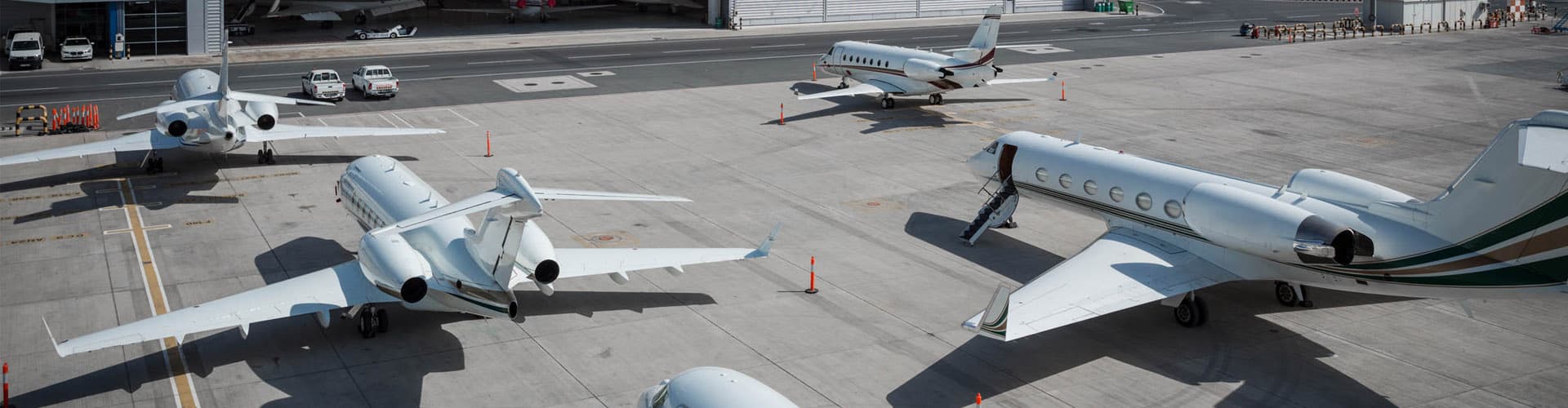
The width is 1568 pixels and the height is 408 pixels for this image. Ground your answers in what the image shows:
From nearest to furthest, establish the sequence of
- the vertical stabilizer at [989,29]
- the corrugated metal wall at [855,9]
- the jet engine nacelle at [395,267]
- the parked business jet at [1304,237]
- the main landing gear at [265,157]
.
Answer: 1. the parked business jet at [1304,237]
2. the jet engine nacelle at [395,267]
3. the main landing gear at [265,157]
4. the vertical stabilizer at [989,29]
5. the corrugated metal wall at [855,9]

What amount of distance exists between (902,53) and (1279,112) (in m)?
15.2

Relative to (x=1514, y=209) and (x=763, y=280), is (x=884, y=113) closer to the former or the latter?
(x=763, y=280)

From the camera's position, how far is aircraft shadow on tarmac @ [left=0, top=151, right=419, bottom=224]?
110ft

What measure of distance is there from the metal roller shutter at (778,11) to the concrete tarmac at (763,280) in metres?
33.3

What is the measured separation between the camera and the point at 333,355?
22.2m

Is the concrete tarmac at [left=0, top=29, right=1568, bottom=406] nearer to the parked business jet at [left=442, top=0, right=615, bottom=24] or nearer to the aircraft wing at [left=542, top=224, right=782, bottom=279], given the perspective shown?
the aircraft wing at [left=542, top=224, right=782, bottom=279]

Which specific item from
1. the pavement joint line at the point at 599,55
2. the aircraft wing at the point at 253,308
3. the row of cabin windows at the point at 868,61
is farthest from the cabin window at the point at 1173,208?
the pavement joint line at the point at 599,55

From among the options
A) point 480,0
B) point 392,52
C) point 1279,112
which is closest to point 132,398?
point 1279,112

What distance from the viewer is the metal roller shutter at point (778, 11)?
8294 centimetres

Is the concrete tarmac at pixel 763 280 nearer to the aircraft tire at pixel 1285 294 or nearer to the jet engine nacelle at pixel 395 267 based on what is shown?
the aircraft tire at pixel 1285 294

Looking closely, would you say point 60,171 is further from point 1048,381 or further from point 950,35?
point 950,35

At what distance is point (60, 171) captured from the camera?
37.4m

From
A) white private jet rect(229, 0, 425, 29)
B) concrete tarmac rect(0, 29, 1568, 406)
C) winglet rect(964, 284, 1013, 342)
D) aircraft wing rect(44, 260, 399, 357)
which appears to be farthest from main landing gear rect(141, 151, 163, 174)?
white private jet rect(229, 0, 425, 29)

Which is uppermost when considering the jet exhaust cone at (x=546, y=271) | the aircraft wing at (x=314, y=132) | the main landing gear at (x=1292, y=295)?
the aircraft wing at (x=314, y=132)
